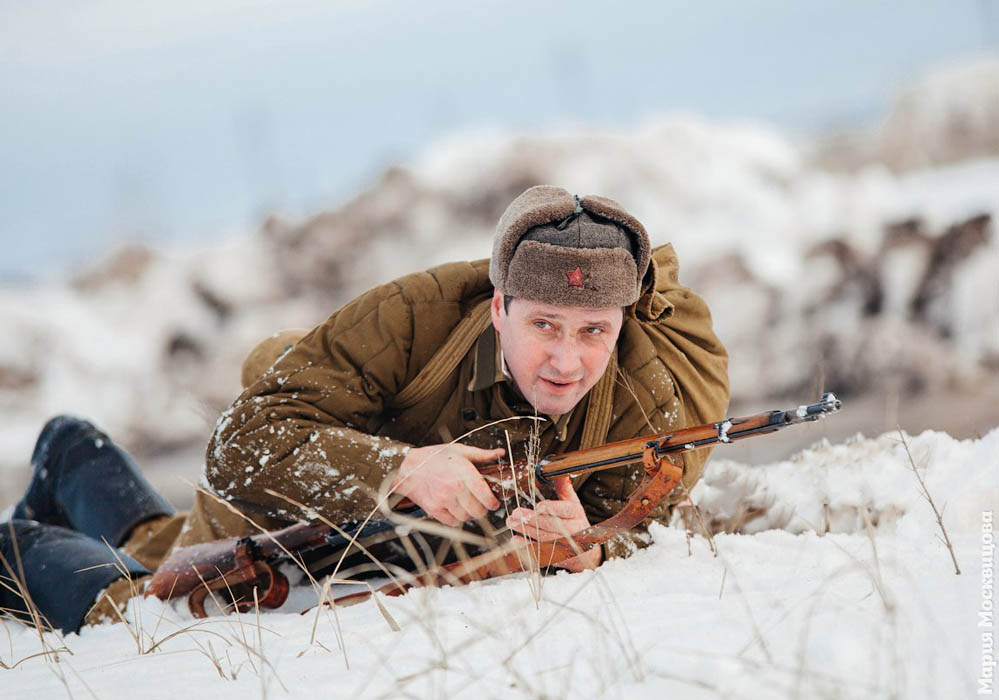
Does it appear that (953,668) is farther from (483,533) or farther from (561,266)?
(483,533)

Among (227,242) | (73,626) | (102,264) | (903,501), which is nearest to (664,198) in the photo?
(227,242)

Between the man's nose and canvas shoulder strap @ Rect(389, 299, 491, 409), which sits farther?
canvas shoulder strap @ Rect(389, 299, 491, 409)

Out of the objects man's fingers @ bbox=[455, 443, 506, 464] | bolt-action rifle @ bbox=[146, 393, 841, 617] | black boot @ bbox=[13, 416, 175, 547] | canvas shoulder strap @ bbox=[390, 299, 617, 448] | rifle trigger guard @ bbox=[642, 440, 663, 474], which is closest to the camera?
bolt-action rifle @ bbox=[146, 393, 841, 617]

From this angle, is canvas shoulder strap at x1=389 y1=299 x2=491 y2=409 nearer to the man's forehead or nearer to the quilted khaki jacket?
the quilted khaki jacket

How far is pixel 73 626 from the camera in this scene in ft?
11.6

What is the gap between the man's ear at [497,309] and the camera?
10.9ft

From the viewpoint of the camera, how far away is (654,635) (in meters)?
2.34

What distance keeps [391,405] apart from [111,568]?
51.8 inches

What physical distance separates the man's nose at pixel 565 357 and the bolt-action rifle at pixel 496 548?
0.27m

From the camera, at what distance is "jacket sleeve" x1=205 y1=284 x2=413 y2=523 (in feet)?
10.6

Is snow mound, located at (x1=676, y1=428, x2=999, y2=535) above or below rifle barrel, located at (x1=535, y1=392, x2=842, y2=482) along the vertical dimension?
below

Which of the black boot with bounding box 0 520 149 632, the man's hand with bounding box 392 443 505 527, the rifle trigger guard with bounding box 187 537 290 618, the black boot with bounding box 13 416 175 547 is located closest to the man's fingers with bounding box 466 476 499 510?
the man's hand with bounding box 392 443 505 527

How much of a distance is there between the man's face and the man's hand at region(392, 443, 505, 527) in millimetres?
278

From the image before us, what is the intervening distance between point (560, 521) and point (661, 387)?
0.71m
